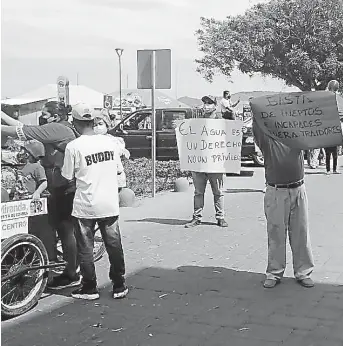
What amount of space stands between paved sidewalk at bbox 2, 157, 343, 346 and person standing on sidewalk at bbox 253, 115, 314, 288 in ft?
0.61

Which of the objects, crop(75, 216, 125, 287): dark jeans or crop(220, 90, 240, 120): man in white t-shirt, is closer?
crop(75, 216, 125, 287): dark jeans

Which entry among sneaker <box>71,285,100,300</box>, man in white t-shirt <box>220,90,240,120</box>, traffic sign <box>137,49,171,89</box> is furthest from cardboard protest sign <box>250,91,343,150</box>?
man in white t-shirt <box>220,90,240,120</box>

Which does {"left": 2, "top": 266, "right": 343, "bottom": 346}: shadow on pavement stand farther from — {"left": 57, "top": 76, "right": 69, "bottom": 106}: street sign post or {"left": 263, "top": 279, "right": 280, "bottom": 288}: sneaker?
{"left": 57, "top": 76, "right": 69, "bottom": 106}: street sign post

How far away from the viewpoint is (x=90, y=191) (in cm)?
582

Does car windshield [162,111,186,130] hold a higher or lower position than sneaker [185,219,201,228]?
higher

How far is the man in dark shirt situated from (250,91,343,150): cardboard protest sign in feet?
6.10

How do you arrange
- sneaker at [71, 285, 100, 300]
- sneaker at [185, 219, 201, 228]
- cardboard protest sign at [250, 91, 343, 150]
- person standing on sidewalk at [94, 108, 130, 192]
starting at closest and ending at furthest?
1. sneaker at [71, 285, 100, 300]
2. cardboard protest sign at [250, 91, 343, 150]
3. person standing on sidewalk at [94, 108, 130, 192]
4. sneaker at [185, 219, 201, 228]

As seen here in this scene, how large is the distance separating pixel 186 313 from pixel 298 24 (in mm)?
32404

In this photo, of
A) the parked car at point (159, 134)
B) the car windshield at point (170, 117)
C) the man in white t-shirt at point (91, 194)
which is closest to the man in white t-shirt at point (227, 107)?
the parked car at point (159, 134)

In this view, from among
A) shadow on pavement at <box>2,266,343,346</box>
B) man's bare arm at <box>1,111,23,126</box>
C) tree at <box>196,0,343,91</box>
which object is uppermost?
tree at <box>196,0,343,91</box>

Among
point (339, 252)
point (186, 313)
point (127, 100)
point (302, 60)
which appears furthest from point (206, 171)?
point (127, 100)

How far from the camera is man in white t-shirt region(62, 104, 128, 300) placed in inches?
229

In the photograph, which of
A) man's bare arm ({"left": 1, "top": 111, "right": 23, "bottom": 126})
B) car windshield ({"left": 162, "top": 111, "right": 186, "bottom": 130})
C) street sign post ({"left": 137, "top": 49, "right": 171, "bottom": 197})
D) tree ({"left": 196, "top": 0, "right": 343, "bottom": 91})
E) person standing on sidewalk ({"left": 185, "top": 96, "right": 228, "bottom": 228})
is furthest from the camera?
tree ({"left": 196, "top": 0, "right": 343, "bottom": 91})

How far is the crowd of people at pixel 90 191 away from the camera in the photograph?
5.84 metres
